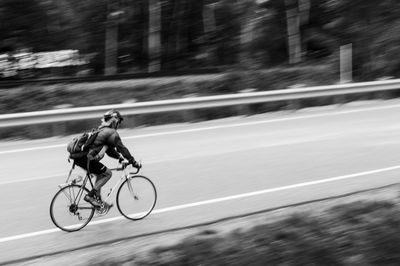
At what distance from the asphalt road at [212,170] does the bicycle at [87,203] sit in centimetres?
13

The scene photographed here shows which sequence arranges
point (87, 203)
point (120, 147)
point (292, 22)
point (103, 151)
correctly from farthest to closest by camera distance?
point (87, 203) → point (120, 147) → point (103, 151) → point (292, 22)

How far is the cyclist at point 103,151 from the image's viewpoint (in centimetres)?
624

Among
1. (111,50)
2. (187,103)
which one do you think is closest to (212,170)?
(187,103)

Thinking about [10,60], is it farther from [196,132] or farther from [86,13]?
[196,132]

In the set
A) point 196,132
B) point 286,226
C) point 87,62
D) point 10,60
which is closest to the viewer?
point 286,226

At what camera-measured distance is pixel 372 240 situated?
205 inches

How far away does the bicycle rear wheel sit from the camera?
21.5 feet

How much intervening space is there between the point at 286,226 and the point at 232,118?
340 inches

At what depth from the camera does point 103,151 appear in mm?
6273

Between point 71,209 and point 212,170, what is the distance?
3.16 m

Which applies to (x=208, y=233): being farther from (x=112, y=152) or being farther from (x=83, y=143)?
(x=83, y=143)

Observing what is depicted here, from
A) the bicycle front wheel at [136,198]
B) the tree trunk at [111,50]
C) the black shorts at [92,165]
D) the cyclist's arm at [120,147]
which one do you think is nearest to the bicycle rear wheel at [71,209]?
the black shorts at [92,165]

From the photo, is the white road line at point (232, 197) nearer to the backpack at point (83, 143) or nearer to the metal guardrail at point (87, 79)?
the backpack at point (83, 143)

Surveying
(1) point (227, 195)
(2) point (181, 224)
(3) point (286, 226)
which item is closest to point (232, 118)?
(1) point (227, 195)
